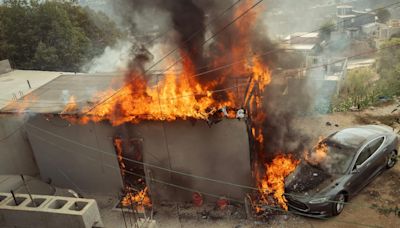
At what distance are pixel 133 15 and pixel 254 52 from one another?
445cm

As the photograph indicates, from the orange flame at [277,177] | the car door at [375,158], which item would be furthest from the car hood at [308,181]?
the car door at [375,158]

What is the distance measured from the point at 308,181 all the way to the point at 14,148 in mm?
9575

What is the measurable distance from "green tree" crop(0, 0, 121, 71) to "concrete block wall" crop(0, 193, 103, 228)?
1827 cm

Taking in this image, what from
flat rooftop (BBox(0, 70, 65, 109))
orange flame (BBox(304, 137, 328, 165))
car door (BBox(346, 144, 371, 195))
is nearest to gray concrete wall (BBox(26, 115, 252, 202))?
orange flame (BBox(304, 137, 328, 165))

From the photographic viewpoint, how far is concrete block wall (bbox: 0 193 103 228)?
5402mm

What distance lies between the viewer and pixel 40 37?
23141 mm

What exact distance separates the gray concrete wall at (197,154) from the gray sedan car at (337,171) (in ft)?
4.88

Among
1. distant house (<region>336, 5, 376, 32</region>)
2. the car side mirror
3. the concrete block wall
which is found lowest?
the car side mirror

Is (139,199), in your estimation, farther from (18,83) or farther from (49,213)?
(18,83)

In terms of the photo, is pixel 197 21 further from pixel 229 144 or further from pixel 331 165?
pixel 331 165

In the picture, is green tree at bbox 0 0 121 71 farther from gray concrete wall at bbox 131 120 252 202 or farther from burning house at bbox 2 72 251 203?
gray concrete wall at bbox 131 120 252 202

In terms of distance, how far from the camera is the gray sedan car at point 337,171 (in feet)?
29.2

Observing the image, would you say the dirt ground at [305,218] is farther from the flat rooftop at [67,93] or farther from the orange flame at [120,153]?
the flat rooftop at [67,93]

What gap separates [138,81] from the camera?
10805 millimetres
